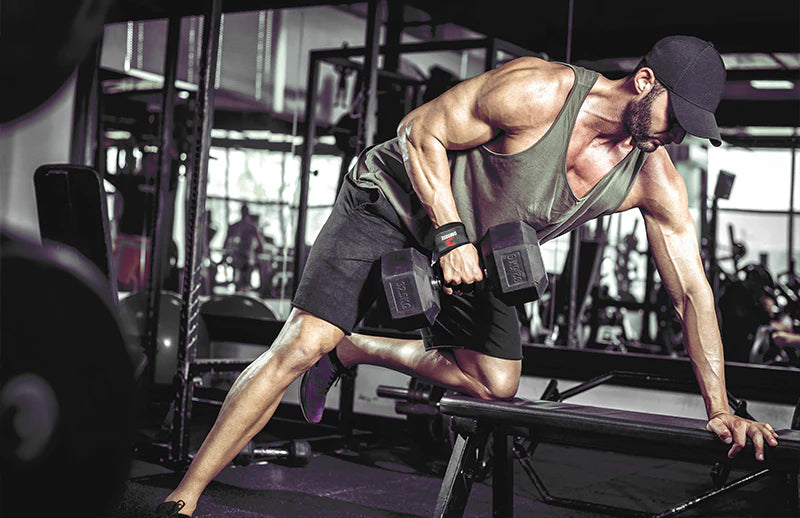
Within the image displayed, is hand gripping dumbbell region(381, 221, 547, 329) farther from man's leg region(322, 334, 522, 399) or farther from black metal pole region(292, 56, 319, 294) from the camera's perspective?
black metal pole region(292, 56, 319, 294)

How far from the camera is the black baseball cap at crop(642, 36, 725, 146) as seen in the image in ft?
6.33

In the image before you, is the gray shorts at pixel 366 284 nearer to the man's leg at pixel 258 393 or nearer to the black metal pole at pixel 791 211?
the man's leg at pixel 258 393

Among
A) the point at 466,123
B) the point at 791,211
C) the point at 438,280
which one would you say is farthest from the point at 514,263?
the point at 791,211

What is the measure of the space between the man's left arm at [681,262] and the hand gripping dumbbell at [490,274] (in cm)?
41

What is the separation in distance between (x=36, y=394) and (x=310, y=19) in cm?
609

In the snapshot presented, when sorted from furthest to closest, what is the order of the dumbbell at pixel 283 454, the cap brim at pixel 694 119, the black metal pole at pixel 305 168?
the black metal pole at pixel 305 168 < the dumbbell at pixel 283 454 < the cap brim at pixel 694 119

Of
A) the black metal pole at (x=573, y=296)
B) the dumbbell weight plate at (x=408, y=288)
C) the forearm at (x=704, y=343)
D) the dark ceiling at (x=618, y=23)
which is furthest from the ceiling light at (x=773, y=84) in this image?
the dumbbell weight plate at (x=408, y=288)

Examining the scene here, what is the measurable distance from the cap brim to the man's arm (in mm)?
277

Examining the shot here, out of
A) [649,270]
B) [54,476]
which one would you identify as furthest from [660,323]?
[54,476]

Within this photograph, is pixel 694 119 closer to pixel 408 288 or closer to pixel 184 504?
pixel 408 288

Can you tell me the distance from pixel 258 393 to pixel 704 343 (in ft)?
3.77

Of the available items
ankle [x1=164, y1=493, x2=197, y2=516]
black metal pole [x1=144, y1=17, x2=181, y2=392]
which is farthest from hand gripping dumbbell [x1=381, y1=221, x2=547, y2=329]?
black metal pole [x1=144, y1=17, x2=181, y2=392]

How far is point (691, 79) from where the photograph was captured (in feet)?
6.38

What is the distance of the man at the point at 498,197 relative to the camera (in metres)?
1.98
